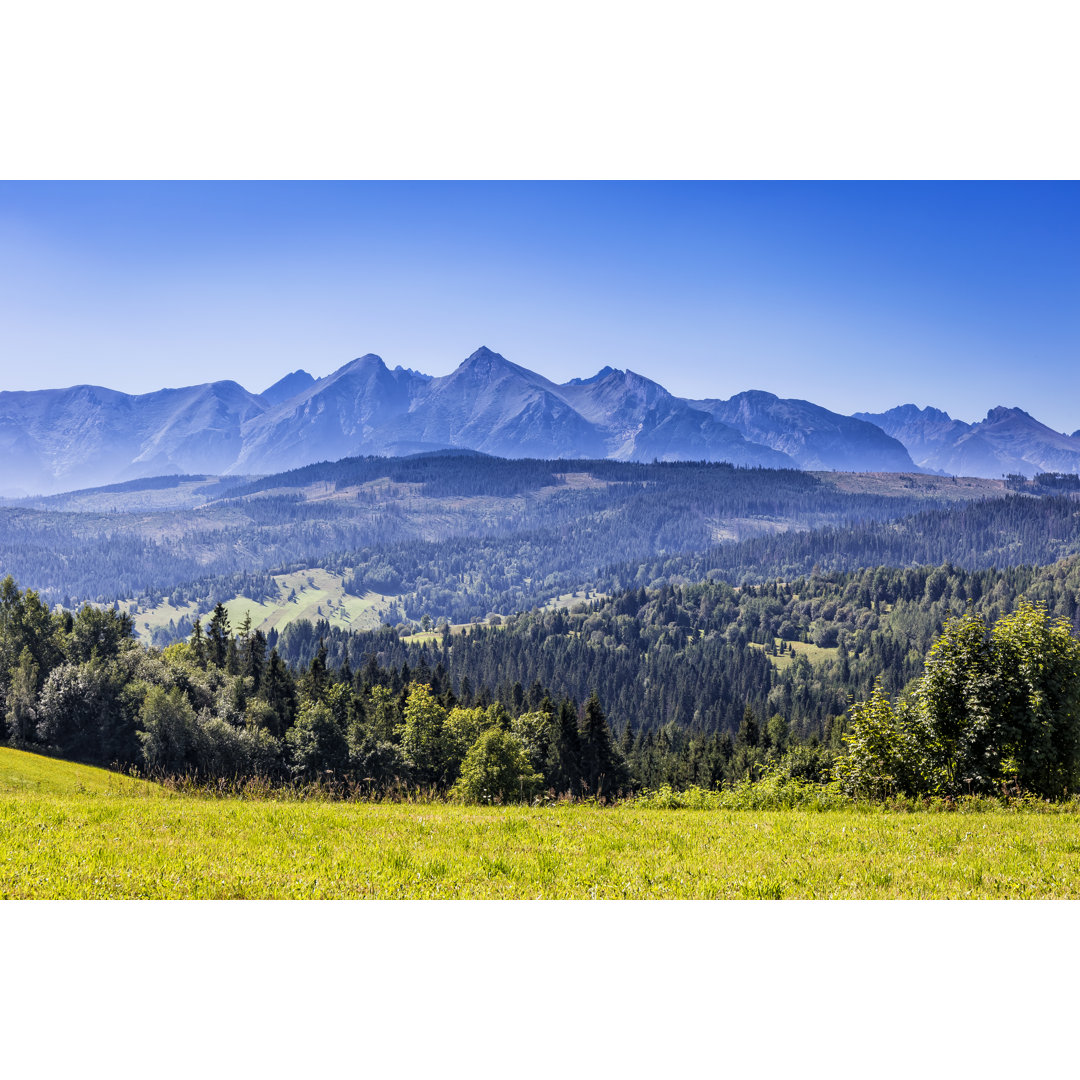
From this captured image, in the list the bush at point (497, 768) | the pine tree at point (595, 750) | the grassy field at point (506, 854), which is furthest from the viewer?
the pine tree at point (595, 750)

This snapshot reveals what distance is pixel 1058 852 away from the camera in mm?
12711

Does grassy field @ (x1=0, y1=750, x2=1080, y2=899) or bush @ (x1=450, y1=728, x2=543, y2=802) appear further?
bush @ (x1=450, y1=728, x2=543, y2=802)

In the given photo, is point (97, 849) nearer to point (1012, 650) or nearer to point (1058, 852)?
point (1058, 852)

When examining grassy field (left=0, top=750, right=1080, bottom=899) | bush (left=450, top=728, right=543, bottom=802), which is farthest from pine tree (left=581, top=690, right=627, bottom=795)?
grassy field (left=0, top=750, right=1080, bottom=899)

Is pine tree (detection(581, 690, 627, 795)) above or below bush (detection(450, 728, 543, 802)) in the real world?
below

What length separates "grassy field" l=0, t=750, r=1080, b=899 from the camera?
10.3m

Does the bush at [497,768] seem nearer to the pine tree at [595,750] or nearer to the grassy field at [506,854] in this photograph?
the pine tree at [595,750]

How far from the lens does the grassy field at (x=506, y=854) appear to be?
1027 cm

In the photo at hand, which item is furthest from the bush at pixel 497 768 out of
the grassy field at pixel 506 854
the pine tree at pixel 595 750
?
the grassy field at pixel 506 854

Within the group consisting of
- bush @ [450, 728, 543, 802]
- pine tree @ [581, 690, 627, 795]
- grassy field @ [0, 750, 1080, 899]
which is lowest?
pine tree @ [581, 690, 627, 795]

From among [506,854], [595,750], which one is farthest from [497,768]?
[506,854]

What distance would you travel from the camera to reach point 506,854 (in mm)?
12031

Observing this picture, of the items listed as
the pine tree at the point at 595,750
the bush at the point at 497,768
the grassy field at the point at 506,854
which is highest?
the grassy field at the point at 506,854

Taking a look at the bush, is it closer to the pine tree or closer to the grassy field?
the pine tree
